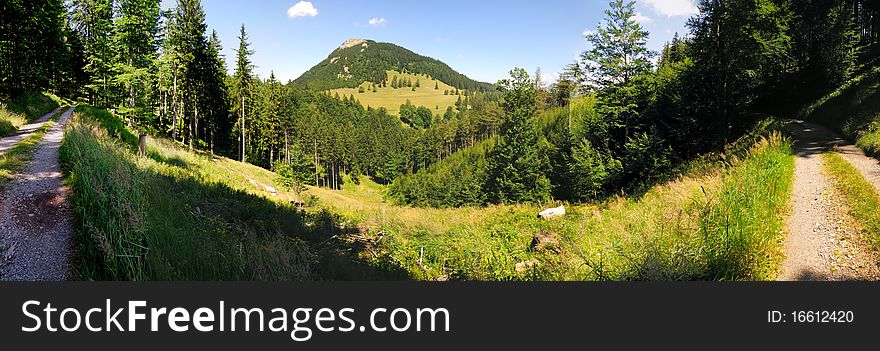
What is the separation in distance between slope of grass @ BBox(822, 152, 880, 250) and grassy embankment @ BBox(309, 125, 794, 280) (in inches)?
37.2

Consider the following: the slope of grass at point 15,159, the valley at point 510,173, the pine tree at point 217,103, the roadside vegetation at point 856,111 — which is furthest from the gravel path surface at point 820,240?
the pine tree at point 217,103

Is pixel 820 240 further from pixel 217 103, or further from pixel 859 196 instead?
pixel 217 103

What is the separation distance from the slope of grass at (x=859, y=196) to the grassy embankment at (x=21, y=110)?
23855 millimetres

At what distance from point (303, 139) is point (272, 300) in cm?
8597

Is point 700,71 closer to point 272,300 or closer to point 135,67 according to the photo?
point 272,300

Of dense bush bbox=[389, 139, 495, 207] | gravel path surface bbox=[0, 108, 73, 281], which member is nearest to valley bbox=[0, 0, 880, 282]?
gravel path surface bbox=[0, 108, 73, 281]

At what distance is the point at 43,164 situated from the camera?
7.86 metres

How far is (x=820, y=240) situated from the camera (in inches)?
239

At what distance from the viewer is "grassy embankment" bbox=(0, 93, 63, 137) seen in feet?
46.2

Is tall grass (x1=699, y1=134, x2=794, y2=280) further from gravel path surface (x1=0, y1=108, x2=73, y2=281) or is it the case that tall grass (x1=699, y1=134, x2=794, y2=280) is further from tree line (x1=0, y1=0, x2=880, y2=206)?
tree line (x1=0, y1=0, x2=880, y2=206)

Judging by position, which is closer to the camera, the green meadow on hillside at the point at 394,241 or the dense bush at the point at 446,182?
the green meadow on hillside at the point at 394,241

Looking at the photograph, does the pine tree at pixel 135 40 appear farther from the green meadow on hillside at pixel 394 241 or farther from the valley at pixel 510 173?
the green meadow on hillside at pixel 394 241

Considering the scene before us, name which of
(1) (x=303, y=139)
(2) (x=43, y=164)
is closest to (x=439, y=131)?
(1) (x=303, y=139)

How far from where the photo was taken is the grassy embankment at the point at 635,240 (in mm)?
5176
